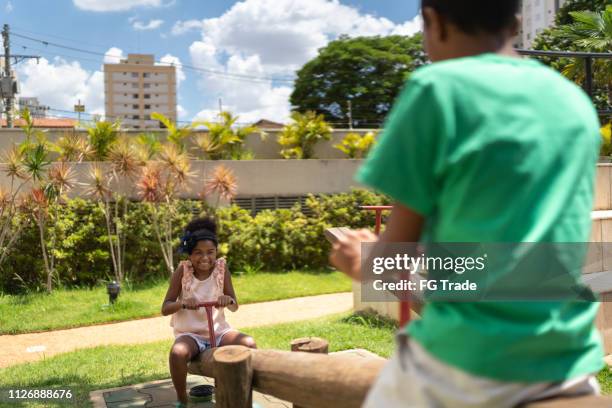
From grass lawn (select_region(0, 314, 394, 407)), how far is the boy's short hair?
4.30 m

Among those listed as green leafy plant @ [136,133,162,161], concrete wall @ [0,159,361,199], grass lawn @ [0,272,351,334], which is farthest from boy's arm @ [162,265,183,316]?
concrete wall @ [0,159,361,199]

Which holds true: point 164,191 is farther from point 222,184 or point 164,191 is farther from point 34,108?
point 34,108

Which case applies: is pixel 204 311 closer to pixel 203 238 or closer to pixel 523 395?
pixel 203 238

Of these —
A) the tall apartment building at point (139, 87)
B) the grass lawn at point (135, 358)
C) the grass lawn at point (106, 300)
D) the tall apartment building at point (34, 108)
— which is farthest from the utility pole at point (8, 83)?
the tall apartment building at point (139, 87)

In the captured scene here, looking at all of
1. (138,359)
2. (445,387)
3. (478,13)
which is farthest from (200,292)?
(478,13)

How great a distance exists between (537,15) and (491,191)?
229ft

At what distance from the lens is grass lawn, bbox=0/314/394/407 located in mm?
5531

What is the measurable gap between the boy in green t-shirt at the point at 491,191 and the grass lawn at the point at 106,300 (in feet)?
27.0

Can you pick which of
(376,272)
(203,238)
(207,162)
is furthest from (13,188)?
(376,272)

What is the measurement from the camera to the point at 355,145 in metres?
15.5

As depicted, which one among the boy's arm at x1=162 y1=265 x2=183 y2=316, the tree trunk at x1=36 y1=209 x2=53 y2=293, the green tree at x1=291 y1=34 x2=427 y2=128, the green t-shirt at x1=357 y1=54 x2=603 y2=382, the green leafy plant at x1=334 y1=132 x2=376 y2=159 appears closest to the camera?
the green t-shirt at x1=357 y1=54 x2=603 y2=382

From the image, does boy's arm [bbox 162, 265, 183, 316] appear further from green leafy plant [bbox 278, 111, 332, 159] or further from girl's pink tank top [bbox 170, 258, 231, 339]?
green leafy plant [bbox 278, 111, 332, 159]

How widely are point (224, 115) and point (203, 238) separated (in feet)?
33.7

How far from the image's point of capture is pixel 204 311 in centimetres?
415
